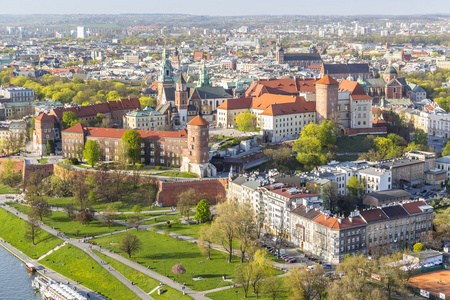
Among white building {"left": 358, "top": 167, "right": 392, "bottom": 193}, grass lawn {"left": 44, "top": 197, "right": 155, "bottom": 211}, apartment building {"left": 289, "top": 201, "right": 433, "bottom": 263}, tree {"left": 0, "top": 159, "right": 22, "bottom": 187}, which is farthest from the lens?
tree {"left": 0, "top": 159, "right": 22, "bottom": 187}

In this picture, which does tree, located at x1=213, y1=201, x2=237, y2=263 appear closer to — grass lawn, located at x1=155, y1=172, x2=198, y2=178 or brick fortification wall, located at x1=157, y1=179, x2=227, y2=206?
brick fortification wall, located at x1=157, y1=179, x2=227, y2=206

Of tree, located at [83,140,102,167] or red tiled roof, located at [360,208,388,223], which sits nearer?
red tiled roof, located at [360,208,388,223]

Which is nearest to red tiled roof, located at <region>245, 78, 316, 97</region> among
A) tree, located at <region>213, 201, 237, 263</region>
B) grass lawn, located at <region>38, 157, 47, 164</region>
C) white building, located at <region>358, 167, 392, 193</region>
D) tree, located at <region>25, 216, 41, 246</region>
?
white building, located at <region>358, 167, 392, 193</region>

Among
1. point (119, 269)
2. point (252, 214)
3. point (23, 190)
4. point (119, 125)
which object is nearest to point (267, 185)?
point (252, 214)

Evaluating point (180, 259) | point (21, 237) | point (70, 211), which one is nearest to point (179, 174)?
point (70, 211)

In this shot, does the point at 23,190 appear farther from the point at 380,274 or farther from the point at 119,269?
the point at 380,274

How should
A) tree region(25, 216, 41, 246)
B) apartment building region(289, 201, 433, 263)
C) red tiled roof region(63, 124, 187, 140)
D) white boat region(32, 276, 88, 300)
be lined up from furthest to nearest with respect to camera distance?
red tiled roof region(63, 124, 187, 140) < tree region(25, 216, 41, 246) < apartment building region(289, 201, 433, 263) < white boat region(32, 276, 88, 300)

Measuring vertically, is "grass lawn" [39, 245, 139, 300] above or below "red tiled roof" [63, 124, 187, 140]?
below

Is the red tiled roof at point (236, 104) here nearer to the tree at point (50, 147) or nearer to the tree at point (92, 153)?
the tree at point (92, 153)
